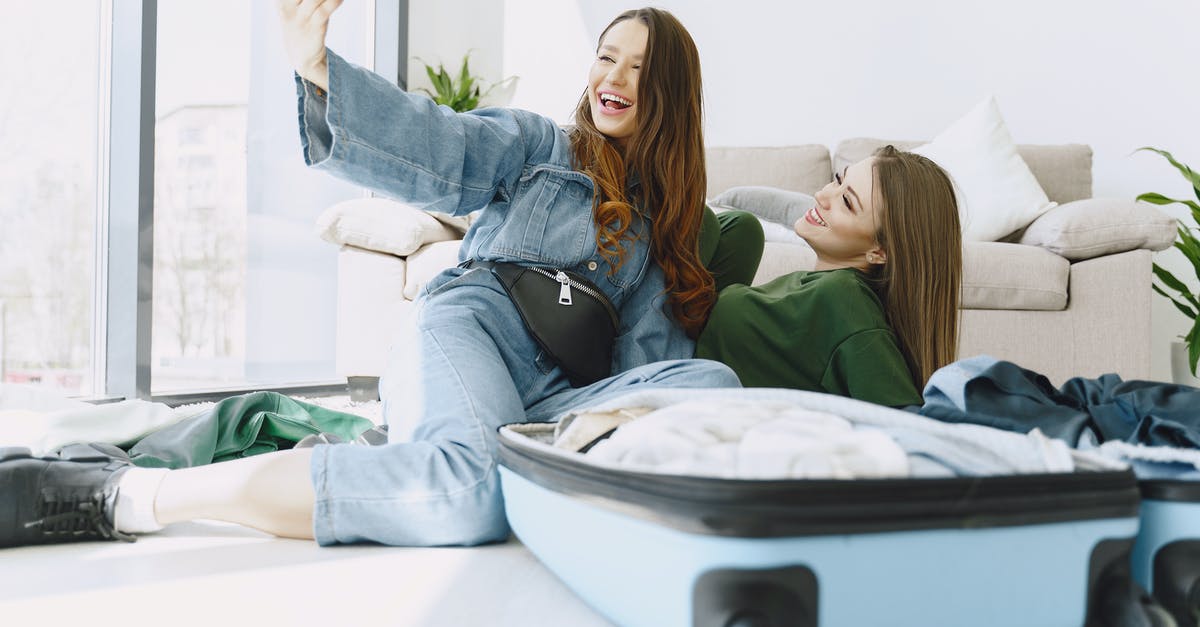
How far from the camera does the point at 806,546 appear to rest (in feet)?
1.85

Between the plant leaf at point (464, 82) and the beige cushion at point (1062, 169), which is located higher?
the plant leaf at point (464, 82)

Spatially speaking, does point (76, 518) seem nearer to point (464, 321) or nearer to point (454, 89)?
point (464, 321)

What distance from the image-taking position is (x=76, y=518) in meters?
0.97

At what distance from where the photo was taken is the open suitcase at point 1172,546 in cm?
66

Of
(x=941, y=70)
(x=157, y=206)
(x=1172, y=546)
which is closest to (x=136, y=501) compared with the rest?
(x=1172, y=546)

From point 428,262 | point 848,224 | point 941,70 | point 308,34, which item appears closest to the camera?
point 308,34

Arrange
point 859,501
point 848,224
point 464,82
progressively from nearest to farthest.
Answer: point 859,501, point 848,224, point 464,82

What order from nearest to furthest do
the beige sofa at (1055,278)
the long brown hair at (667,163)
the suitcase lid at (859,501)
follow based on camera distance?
1. the suitcase lid at (859,501)
2. the long brown hair at (667,163)
3. the beige sofa at (1055,278)

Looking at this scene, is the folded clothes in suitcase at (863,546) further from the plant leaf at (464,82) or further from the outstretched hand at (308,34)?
the plant leaf at (464,82)

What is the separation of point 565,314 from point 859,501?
76 cm

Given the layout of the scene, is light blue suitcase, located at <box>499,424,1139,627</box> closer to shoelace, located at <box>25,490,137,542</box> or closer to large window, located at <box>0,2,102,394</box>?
shoelace, located at <box>25,490,137,542</box>

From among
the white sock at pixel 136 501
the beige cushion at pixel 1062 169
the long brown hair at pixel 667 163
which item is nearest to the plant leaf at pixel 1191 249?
the beige cushion at pixel 1062 169

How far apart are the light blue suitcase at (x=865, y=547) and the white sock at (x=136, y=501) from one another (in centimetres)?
Answer: 62

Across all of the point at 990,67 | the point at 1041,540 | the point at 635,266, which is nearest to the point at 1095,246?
the point at 990,67
